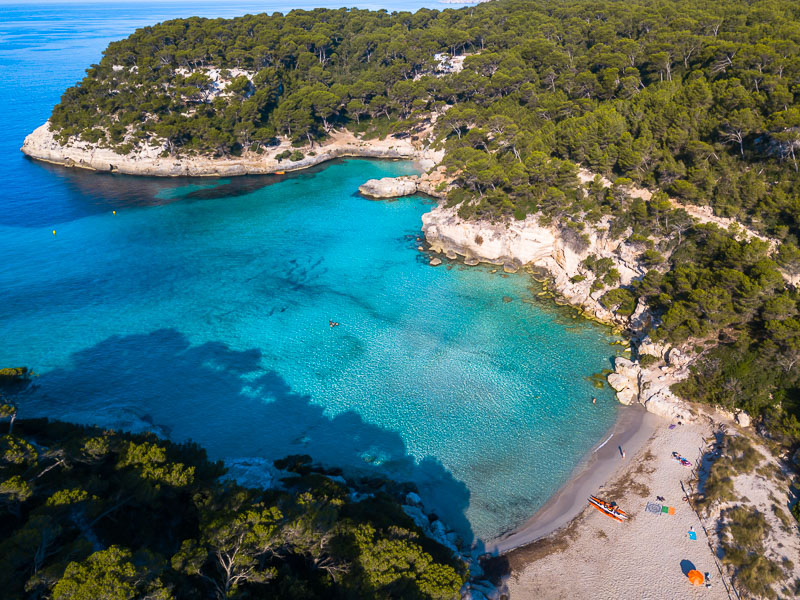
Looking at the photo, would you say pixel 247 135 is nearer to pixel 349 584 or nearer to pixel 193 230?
pixel 193 230

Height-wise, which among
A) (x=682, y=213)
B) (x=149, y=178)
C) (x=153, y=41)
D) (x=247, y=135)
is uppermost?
(x=153, y=41)

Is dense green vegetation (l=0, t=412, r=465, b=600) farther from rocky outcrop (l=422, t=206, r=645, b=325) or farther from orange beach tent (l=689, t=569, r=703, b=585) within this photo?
rocky outcrop (l=422, t=206, r=645, b=325)

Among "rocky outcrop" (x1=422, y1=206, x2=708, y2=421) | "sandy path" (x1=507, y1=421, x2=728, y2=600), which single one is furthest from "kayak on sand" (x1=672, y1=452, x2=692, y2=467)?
"rocky outcrop" (x1=422, y1=206, x2=708, y2=421)

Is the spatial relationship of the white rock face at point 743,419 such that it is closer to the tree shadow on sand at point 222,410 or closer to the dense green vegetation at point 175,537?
the tree shadow on sand at point 222,410

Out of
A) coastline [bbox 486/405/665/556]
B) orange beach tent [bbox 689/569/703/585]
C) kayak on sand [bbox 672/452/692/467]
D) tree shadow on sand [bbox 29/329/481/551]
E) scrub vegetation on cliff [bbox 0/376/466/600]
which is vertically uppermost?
scrub vegetation on cliff [bbox 0/376/466/600]

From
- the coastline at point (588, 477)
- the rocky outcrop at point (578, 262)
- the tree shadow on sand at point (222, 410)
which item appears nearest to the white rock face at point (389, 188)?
the rocky outcrop at point (578, 262)

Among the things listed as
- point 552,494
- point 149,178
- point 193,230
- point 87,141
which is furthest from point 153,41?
point 552,494
